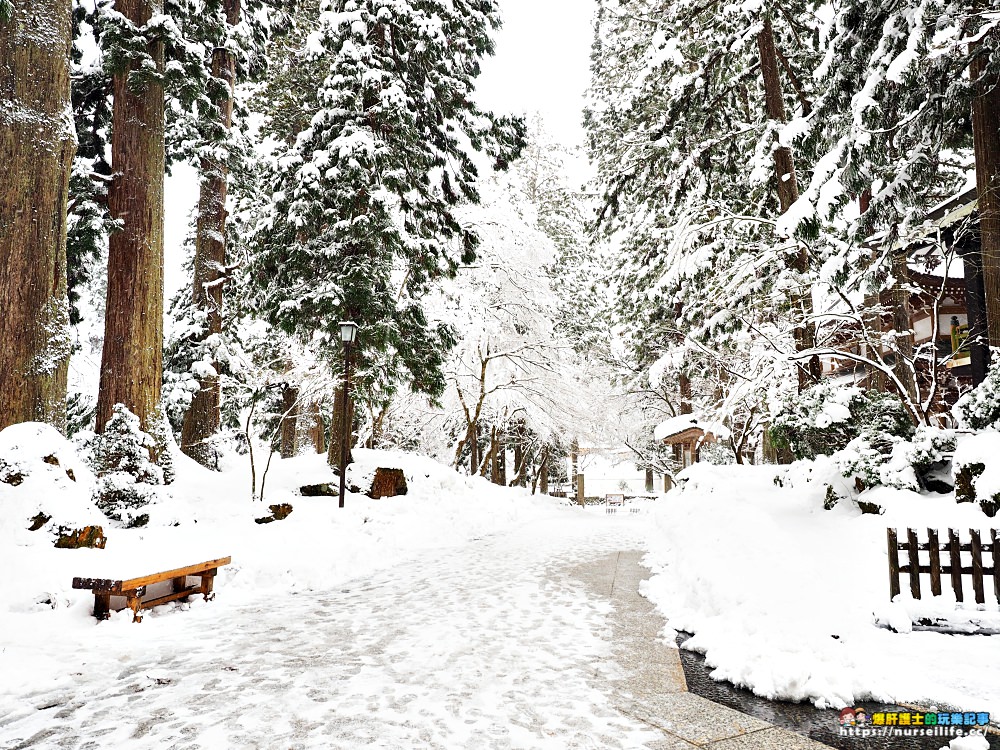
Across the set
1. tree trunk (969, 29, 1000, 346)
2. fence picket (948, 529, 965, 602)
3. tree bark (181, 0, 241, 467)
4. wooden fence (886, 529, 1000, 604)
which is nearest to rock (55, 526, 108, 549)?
tree bark (181, 0, 241, 467)

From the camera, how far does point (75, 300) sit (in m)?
12.9

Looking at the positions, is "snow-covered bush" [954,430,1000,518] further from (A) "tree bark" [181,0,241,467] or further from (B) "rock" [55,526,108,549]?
(A) "tree bark" [181,0,241,467]

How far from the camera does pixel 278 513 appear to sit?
11078mm

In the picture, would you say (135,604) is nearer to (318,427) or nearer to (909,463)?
(909,463)

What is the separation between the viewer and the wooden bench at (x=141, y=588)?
5.77 meters

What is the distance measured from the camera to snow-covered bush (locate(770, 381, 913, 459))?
27.8ft

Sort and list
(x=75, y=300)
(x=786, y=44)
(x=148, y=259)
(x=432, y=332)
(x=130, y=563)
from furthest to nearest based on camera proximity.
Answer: (x=432, y=332), (x=786, y=44), (x=75, y=300), (x=148, y=259), (x=130, y=563)

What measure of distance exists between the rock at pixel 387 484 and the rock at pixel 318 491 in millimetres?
1060

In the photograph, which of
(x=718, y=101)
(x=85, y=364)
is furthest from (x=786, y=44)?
(x=85, y=364)

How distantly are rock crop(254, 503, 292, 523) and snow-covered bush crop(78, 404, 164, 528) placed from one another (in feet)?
6.85

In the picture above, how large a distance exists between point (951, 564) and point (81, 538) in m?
9.16

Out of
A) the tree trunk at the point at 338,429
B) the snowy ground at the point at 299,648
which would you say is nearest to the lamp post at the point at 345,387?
the tree trunk at the point at 338,429

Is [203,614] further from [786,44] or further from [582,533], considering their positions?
[786,44]

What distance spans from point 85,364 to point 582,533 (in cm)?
1477
